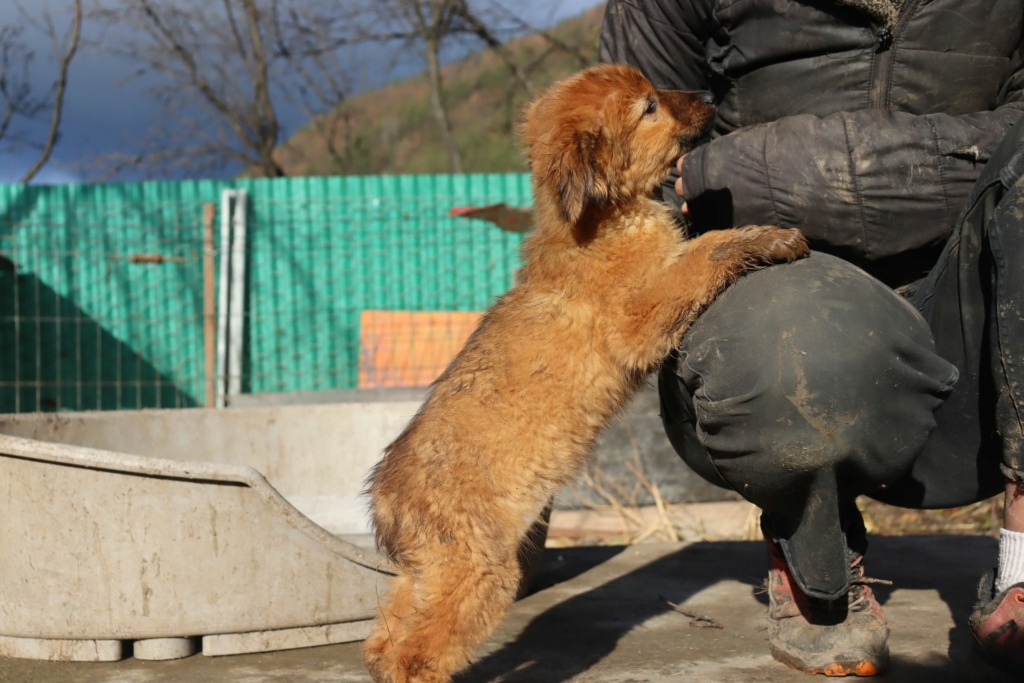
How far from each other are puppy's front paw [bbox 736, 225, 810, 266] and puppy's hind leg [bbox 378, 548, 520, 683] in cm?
117

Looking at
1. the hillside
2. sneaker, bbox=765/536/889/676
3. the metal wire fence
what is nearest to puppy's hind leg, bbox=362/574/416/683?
sneaker, bbox=765/536/889/676

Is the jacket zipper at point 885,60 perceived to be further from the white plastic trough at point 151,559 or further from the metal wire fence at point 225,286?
the metal wire fence at point 225,286

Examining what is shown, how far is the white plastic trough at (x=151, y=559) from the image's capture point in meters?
2.94

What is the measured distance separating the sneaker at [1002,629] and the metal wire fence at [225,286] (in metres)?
7.74

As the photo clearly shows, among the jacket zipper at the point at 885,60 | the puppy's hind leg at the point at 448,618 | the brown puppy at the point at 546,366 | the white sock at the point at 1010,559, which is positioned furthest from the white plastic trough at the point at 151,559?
the jacket zipper at the point at 885,60

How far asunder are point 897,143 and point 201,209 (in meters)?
9.25

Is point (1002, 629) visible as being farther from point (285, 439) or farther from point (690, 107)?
point (285, 439)

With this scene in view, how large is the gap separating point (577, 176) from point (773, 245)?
2.37 ft

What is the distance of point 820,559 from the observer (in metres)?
2.45

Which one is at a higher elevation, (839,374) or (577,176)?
(577,176)

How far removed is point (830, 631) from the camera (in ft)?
9.27

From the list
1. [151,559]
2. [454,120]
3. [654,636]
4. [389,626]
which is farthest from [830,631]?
[454,120]

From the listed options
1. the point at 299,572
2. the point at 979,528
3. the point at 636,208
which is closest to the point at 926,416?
the point at 636,208

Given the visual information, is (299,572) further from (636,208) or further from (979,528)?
(979,528)
